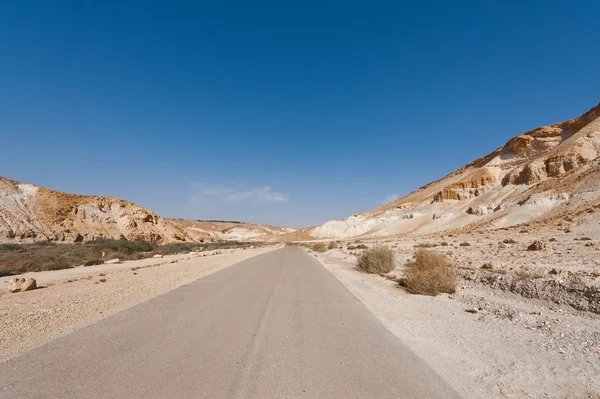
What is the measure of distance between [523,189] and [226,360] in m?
76.5

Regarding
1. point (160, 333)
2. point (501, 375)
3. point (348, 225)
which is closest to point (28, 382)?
point (160, 333)

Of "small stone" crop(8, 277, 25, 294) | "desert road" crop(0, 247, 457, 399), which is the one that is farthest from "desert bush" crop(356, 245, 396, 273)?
"small stone" crop(8, 277, 25, 294)

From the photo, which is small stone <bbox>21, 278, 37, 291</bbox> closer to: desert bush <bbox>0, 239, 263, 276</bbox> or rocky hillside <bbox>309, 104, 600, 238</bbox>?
desert bush <bbox>0, 239, 263, 276</bbox>

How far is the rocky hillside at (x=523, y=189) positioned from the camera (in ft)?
165

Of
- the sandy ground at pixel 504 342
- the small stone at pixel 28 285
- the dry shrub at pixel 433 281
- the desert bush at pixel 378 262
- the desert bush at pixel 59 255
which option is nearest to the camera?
the sandy ground at pixel 504 342

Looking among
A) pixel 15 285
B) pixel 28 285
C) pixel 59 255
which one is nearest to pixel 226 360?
pixel 15 285

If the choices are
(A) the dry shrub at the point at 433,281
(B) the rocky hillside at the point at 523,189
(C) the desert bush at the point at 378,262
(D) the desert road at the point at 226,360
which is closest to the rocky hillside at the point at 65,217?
(C) the desert bush at the point at 378,262

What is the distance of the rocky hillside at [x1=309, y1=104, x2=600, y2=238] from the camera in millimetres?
50281

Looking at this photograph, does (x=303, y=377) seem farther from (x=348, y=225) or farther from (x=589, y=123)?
(x=348, y=225)

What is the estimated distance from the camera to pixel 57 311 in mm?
8484

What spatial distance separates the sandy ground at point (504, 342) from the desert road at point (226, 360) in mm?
528

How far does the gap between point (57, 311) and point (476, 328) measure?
9925mm

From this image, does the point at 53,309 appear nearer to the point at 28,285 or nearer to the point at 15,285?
the point at 15,285

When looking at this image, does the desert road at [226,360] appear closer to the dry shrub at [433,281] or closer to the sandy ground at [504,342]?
the sandy ground at [504,342]
